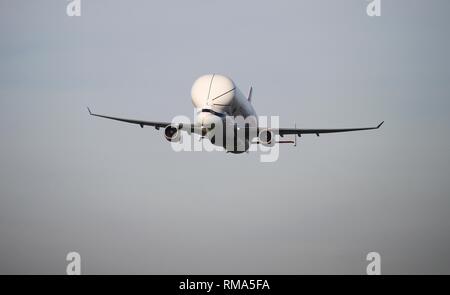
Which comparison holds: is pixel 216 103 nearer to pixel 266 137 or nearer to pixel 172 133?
pixel 172 133

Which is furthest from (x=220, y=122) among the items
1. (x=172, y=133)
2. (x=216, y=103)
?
(x=172, y=133)

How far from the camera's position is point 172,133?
104 metres

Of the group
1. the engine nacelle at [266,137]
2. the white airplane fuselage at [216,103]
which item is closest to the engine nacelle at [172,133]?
the white airplane fuselage at [216,103]

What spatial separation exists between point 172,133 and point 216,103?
5939 mm

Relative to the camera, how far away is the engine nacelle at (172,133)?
10338cm

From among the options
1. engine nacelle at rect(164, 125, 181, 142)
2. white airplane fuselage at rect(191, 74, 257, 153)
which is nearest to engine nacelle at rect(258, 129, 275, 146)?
white airplane fuselage at rect(191, 74, 257, 153)

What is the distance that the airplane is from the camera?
100312mm

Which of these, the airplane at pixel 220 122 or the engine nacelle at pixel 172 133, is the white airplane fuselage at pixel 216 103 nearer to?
the airplane at pixel 220 122

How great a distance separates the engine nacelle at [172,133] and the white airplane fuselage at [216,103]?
335cm

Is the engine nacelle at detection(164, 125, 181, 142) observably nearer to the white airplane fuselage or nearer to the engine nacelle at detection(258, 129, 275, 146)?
the white airplane fuselage
